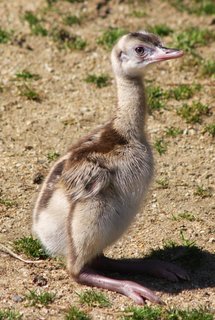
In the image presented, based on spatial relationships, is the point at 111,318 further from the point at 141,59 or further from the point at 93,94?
the point at 93,94

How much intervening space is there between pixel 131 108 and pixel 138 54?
1.54 feet

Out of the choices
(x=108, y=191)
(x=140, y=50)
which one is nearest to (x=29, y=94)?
(x=140, y=50)

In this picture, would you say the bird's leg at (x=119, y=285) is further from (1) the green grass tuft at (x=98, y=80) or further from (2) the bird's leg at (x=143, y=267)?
(1) the green grass tuft at (x=98, y=80)

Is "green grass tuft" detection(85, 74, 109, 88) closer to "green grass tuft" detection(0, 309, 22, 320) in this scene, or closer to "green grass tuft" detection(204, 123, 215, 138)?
"green grass tuft" detection(204, 123, 215, 138)

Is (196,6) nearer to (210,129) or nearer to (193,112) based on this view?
(193,112)

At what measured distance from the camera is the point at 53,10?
11.2 m

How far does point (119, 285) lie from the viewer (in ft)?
21.6

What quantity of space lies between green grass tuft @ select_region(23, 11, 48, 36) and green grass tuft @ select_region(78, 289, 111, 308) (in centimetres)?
486

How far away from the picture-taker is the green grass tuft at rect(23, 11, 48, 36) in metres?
10.7

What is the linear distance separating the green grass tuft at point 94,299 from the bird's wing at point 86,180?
2.30ft

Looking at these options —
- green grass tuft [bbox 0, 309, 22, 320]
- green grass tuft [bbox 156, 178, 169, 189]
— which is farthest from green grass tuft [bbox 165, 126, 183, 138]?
green grass tuft [bbox 0, 309, 22, 320]

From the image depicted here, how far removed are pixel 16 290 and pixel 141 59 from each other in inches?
80.4

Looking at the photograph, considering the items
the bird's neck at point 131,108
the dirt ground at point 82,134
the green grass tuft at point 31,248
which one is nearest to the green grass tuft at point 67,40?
the dirt ground at point 82,134

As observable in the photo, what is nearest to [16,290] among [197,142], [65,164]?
[65,164]
